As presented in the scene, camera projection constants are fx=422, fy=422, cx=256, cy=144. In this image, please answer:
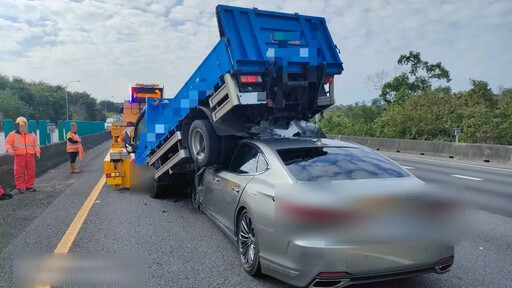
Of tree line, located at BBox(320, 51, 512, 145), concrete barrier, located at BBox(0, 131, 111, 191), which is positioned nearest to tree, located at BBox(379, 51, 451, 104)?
tree line, located at BBox(320, 51, 512, 145)

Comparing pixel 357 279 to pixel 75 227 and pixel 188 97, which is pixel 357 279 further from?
pixel 188 97

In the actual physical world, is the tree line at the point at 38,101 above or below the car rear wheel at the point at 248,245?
above

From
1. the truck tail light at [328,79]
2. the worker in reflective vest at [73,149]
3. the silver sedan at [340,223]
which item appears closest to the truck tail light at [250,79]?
the truck tail light at [328,79]

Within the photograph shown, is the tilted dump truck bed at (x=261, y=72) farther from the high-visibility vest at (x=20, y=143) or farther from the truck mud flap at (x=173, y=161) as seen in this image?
the high-visibility vest at (x=20, y=143)

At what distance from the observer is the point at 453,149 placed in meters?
20.0

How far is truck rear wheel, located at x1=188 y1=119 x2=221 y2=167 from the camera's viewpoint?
20.2 feet

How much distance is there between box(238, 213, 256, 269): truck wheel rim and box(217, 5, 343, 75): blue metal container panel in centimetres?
213

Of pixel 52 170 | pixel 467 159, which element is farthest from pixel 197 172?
pixel 467 159

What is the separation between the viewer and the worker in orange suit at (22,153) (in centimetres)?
914

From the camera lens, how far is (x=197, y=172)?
682 centimetres

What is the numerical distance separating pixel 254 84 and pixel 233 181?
155cm

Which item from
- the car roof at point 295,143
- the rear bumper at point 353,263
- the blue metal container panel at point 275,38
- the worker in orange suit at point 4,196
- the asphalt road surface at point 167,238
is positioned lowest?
the worker in orange suit at point 4,196

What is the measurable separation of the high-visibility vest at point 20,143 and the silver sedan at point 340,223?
7.04 metres

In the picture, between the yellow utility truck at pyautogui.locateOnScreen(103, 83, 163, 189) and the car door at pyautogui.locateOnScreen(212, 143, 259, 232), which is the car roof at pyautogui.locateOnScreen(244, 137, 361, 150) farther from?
the yellow utility truck at pyautogui.locateOnScreen(103, 83, 163, 189)
